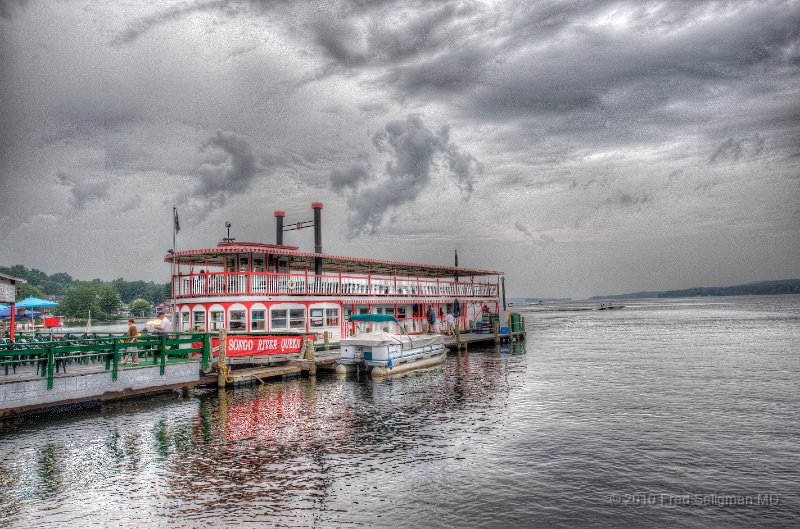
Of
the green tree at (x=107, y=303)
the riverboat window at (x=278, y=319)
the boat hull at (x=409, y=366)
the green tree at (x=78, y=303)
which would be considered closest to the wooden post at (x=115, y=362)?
the riverboat window at (x=278, y=319)

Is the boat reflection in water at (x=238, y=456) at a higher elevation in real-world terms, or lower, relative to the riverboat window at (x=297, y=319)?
lower

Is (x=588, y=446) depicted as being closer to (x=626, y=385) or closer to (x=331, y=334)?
(x=626, y=385)

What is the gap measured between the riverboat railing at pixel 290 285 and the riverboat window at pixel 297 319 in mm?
1173

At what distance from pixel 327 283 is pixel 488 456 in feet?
73.4

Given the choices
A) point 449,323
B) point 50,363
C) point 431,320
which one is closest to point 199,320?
point 50,363

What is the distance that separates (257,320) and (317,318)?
4583 mm

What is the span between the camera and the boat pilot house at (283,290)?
30672 millimetres

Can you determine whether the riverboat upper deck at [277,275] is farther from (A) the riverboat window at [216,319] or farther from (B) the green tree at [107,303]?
(B) the green tree at [107,303]

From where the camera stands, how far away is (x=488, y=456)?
578 inches

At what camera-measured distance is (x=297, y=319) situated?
1312 inches

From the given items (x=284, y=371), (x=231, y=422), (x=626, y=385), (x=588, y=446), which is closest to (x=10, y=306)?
(x=284, y=371)

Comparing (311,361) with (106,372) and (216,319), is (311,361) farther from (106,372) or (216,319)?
(106,372)

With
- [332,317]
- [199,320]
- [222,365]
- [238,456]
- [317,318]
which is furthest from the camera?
[332,317]

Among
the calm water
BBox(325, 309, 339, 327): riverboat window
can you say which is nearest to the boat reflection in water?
the calm water
